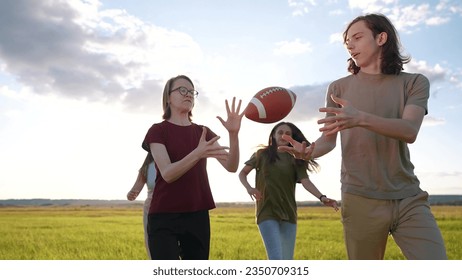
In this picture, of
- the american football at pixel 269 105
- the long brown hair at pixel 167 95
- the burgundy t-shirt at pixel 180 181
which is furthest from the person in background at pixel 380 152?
the american football at pixel 269 105

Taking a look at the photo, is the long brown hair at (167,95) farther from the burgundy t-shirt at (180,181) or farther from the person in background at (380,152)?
the person in background at (380,152)

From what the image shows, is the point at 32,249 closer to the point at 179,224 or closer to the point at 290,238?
the point at 290,238

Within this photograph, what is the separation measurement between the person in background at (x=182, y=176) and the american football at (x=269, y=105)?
1.47m

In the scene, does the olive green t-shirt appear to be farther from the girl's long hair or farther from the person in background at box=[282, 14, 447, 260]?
the person in background at box=[282, 14, 447, 260]

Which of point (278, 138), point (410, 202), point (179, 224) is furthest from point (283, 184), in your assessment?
point (410, 202)

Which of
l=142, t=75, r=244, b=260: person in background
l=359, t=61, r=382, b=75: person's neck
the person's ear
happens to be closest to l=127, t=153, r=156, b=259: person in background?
l=142, t=75, r=244, b=260: person in background

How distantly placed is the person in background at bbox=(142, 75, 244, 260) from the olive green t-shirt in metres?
2.00

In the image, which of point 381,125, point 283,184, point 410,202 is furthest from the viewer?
point 283,184

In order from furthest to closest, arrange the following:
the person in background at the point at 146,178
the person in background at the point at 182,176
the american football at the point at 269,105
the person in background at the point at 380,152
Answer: the person in background at the point at 146,178 < the american football at the point at 269,105 < the person in background at the point at 182,176 < the person in background at the point at 380,152

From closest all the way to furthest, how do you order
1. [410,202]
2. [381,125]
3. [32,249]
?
[381,125]
[410,202]
[32,249]

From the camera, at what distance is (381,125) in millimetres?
3703

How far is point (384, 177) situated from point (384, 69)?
2.85 feet

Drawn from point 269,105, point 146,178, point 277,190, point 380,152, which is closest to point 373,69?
point 380,152

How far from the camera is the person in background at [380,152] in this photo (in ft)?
13.1
